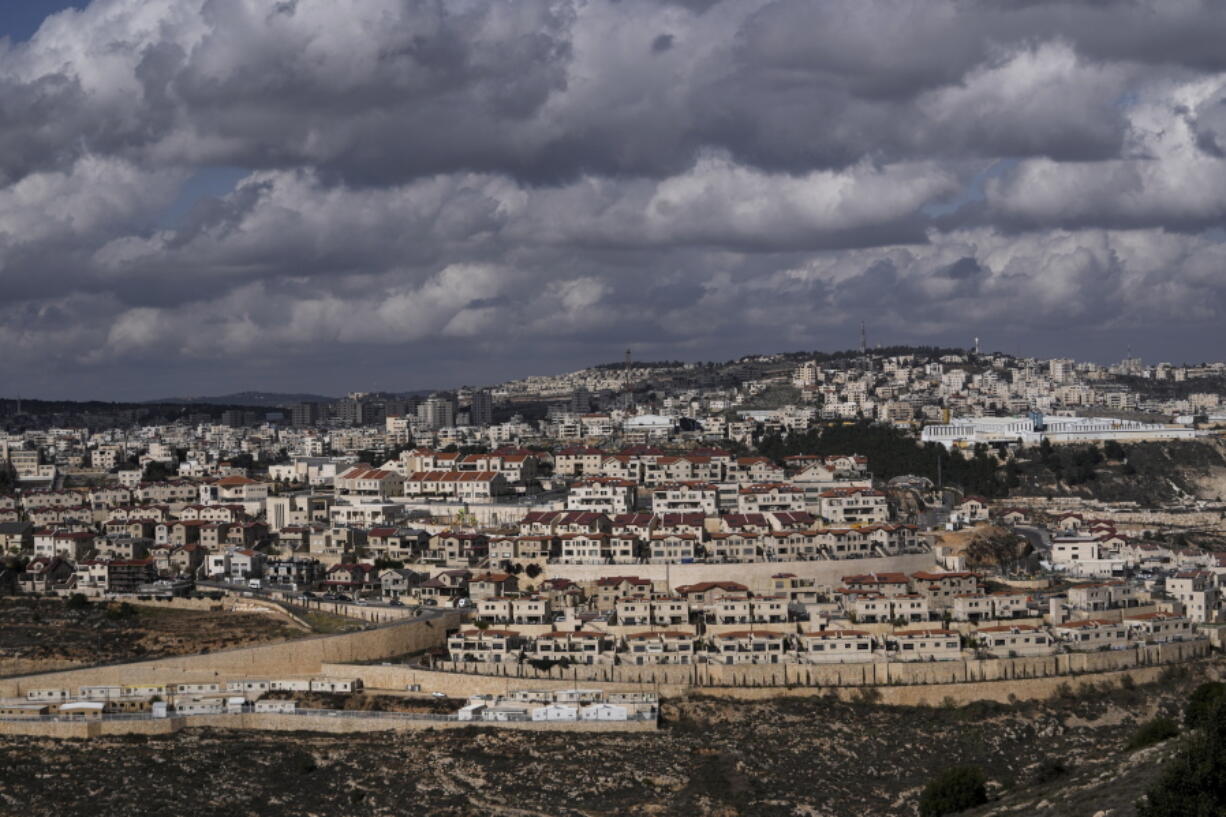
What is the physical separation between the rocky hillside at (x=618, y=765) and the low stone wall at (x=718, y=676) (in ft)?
3.45

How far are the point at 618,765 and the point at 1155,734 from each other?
12.4m

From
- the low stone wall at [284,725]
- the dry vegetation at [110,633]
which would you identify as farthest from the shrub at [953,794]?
the dry vegetation at [110,633]

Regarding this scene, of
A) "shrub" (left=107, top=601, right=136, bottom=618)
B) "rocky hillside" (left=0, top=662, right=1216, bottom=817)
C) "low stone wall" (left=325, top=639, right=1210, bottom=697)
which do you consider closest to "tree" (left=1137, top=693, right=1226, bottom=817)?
"rocky hillside" (left=0, top=662, right=1216, bottom=817)

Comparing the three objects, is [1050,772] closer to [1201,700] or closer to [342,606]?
[1201,700]

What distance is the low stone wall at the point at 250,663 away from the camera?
45188mm

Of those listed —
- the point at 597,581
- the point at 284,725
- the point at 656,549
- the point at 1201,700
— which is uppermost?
the point at 656,549

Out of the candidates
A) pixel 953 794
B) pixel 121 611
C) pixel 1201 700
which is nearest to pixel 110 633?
pixel 121 611

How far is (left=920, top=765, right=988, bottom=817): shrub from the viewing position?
3356cm

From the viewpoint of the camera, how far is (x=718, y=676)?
45750 mm

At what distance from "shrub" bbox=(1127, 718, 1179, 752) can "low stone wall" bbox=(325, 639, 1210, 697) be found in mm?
7756

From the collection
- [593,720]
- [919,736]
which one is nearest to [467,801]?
[593,720]

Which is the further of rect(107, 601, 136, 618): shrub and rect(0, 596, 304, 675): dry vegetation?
rect(107, 601, 136, 618): shrub

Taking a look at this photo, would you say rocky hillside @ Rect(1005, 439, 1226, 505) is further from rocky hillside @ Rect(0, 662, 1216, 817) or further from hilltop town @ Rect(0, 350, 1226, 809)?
rocky hillside @ Rect(0, 662, 1216, 817)

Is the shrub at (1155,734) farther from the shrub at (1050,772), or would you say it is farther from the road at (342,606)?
the road at (342,606)
